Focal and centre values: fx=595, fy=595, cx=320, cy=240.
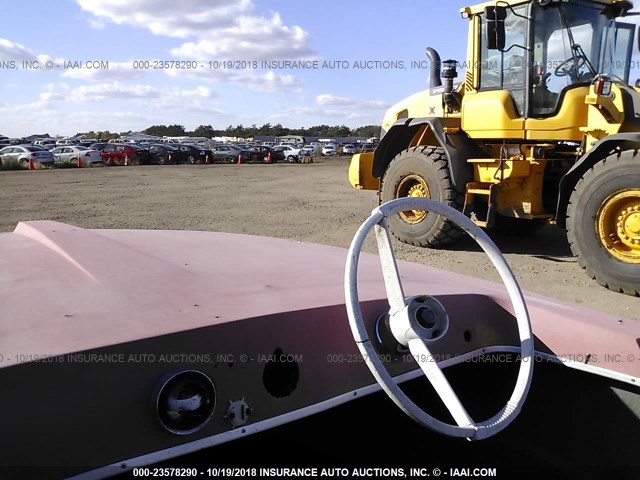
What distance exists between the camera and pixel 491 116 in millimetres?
7582

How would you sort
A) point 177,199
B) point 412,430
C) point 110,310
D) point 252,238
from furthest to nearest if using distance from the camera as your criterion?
1. point 177,199
2. point 252,238
3. point 412,430
4. point 110,310

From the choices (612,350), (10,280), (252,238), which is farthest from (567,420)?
(10,280)

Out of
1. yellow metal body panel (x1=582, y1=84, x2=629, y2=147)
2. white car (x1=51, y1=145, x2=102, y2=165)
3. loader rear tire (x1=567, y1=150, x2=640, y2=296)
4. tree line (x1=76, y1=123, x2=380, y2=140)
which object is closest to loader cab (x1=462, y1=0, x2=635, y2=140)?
yellow metal body panel (x1=582, y1=84, x2=629, y2=147)

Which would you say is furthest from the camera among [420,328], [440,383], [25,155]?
[25,155]

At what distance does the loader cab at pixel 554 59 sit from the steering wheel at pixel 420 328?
19.0 ft

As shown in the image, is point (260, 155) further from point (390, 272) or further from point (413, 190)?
point (390, 272)

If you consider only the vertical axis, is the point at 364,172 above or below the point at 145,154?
below

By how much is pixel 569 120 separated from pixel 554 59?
32.9 inches

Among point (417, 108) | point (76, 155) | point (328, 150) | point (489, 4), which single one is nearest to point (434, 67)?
point (417, 108)

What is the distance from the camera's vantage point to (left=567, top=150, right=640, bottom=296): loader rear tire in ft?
19.1

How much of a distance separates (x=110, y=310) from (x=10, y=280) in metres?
0.54

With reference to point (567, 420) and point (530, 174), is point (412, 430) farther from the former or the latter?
Result: point (530, 174)

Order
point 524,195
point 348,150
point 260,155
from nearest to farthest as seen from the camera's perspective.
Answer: point 524,195
point 260,155
point 348,150

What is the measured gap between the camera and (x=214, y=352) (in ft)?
5.32
